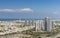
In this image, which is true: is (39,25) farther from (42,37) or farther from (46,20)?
(42,37)

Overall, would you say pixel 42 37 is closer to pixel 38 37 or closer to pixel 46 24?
pixel 38 37

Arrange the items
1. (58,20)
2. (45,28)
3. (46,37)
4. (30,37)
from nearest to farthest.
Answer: (30,37), (46,37), (45,28), (58,20)

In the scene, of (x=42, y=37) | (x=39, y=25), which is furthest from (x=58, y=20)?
(x=42, y=37)

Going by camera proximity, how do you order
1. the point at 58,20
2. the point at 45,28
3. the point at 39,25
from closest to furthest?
the point at 45,28 → the point at 39,25 → the point at 58,20

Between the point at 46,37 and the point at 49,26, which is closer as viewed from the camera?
the point at 46,37

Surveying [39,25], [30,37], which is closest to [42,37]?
[30,37]

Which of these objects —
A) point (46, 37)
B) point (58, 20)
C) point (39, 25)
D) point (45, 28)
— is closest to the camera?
point (46, 37)

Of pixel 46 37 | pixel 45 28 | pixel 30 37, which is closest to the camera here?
pixel 30 37

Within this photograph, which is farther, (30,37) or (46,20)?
(46,20)

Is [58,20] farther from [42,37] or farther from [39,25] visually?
[42,37]
